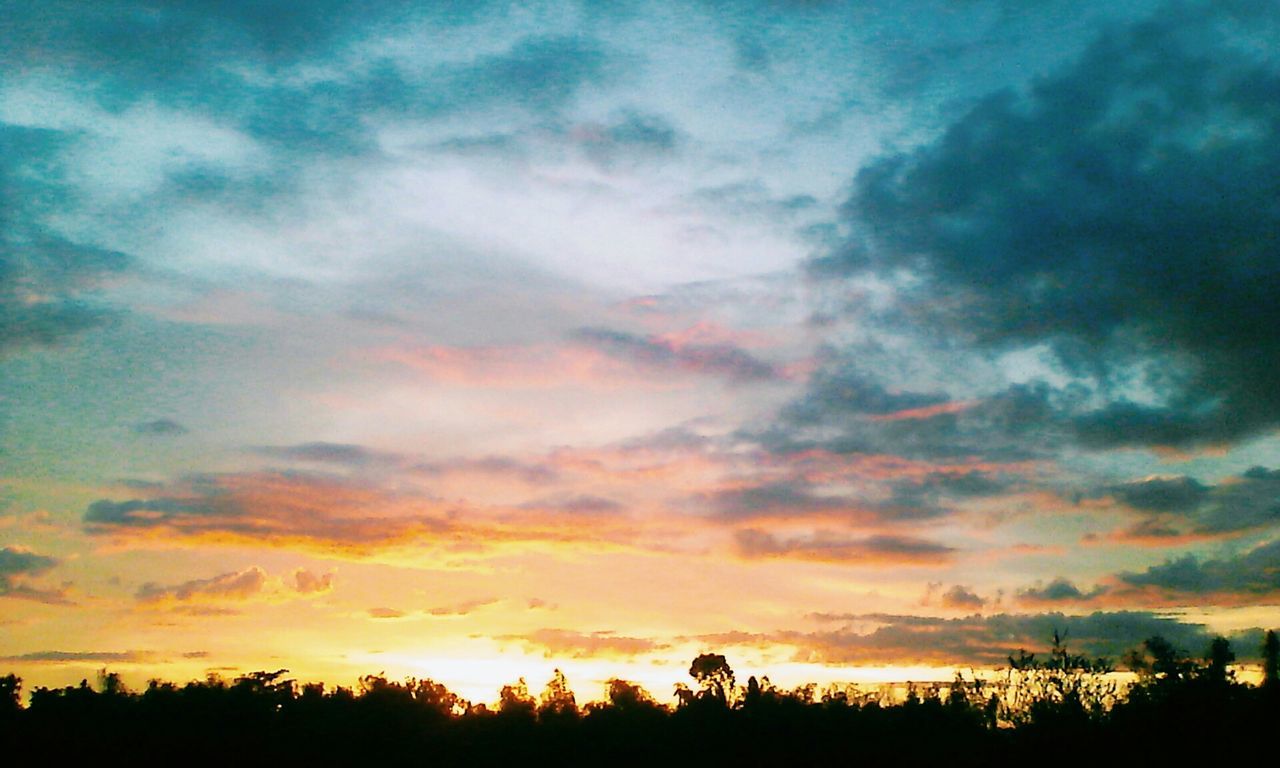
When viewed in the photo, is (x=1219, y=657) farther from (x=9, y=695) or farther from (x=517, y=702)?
(x=9, y=695)

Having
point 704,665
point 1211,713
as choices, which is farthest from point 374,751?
point 1211,713

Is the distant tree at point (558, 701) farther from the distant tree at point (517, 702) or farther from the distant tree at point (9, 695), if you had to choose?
the distant tree at point (9, 695)

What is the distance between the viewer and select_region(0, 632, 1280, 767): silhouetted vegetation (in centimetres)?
6531

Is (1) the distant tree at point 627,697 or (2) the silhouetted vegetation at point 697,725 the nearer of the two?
(2) the silhouetted vegetation at point 697,725

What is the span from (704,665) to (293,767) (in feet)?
152

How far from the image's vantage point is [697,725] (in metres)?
84.9

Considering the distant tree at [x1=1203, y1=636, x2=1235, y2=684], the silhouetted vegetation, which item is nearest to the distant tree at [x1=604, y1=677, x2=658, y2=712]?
the silhouetted vegetation

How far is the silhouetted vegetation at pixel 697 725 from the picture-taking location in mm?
65312

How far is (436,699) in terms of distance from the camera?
105188 mm

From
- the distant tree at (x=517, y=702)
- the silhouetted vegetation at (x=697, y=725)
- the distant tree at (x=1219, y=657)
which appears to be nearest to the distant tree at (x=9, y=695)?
the silhouetted vegetation at (x=697, y=725)

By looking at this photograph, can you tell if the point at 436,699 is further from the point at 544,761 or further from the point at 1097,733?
the point at 1097,733

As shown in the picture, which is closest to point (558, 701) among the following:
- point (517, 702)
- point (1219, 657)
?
point (517, 702)

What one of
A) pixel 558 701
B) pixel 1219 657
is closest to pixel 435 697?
pixel 558 701

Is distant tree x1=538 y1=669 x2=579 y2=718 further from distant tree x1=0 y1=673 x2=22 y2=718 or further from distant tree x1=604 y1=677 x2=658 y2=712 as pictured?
distant tree x1=0 y1=673 x2=22 y2=718
